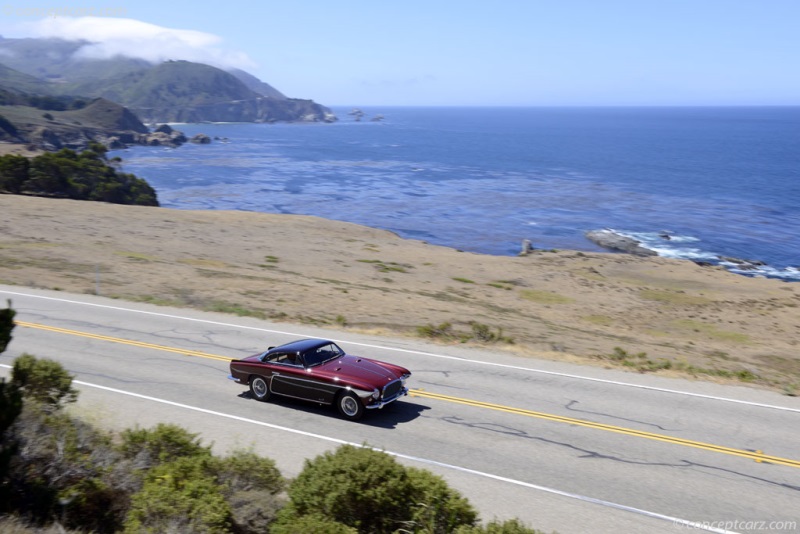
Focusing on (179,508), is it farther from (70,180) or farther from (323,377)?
(70,180)

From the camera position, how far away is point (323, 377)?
1428 centimetres

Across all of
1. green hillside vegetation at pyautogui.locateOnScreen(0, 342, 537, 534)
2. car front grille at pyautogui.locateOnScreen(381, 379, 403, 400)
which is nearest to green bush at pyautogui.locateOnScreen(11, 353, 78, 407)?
green hillside vegetation at pyautogui.locateOnScreen(0, 342, 537, 534)

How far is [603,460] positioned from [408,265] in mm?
30462

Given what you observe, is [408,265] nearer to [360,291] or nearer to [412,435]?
[360,291]

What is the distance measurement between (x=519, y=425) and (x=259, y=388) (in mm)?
5849

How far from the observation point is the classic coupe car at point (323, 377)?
1389 centimetres

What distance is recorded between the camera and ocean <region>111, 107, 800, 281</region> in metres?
64.3

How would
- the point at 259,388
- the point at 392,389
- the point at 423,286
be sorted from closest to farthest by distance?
the point at 392,389 < the point at 259,388 < the point at 423,286

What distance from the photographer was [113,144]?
14888 centimetres

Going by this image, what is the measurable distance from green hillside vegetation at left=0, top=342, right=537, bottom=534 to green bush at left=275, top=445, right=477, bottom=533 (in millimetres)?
12

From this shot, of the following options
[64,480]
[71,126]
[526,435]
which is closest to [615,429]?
[526,435]

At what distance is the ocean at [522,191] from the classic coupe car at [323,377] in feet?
144

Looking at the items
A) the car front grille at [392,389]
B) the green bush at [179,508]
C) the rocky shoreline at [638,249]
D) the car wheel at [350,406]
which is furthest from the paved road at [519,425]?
the rocky shoreline at [638,249]

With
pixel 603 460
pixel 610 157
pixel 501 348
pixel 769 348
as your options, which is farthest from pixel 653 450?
pixel 610 157
